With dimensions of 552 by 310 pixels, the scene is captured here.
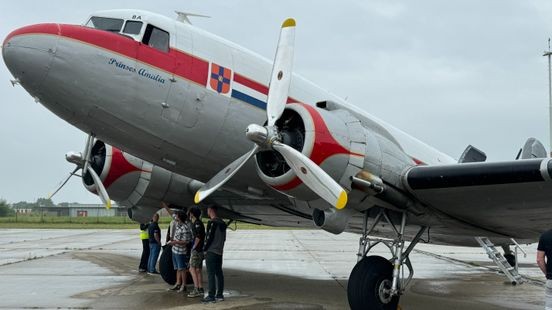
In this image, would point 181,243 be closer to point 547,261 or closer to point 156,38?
point 156,38

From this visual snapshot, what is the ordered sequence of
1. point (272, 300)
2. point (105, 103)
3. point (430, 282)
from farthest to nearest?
point (430, 282) < point (272, 300) < point (105, 103)

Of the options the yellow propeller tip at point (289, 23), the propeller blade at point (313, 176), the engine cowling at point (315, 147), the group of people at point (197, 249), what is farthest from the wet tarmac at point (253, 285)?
the yellow propeller tip at point (289, 23)

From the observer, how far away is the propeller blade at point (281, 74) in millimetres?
7367

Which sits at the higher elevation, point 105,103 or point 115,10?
point 115,10

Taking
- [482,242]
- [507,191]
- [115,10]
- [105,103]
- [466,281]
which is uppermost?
[115,10]

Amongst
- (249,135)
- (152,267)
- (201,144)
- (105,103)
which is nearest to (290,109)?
(249,135)

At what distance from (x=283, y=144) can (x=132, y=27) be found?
2.94m

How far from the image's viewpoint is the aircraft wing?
7.21 m

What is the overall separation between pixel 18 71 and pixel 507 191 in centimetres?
684

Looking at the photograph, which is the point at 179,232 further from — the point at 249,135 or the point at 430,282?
the point at 430,282

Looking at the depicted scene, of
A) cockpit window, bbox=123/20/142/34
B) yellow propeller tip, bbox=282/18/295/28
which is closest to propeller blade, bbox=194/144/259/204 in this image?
yellow propeller tip, bbox=282/18/295/28

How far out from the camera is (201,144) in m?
8.34

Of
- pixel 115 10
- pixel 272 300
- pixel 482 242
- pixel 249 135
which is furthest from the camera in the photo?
pixel 482 242

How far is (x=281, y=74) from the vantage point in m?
7.65
